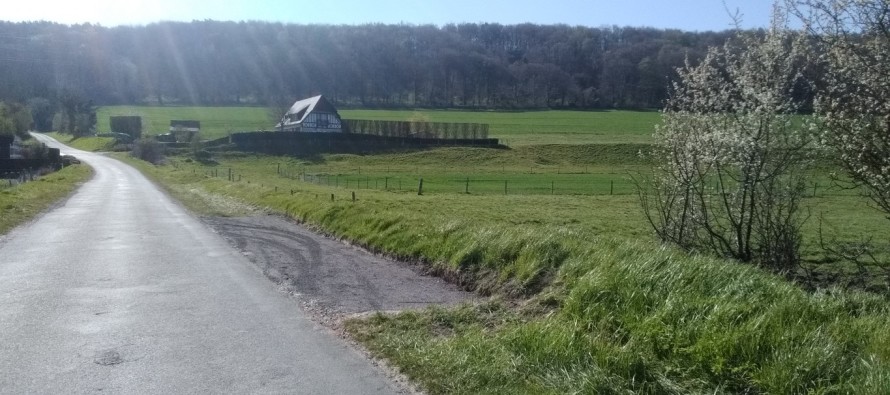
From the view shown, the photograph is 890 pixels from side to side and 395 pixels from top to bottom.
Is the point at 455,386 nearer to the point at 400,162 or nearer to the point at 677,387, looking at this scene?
the point at 677,387

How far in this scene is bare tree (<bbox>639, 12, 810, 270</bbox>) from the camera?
1217cm

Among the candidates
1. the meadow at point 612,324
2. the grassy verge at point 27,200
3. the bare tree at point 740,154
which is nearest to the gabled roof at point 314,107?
the grassy verge at point 27,200

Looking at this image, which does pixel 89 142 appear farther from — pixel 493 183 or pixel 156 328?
pixel 156 328

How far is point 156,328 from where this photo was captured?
8172mm

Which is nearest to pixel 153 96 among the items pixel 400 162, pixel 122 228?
pixel 400 162

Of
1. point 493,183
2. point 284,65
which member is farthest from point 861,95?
point 284,65

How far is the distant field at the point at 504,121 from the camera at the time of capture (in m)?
86.8

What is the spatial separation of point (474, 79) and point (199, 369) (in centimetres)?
14208

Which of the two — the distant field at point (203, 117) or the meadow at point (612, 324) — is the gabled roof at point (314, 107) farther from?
the meadow at point (612, 324)

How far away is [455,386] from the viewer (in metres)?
6.04

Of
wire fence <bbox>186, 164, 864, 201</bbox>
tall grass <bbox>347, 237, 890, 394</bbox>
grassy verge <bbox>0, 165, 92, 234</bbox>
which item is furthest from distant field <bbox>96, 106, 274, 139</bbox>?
tall grass <bbox>347, 237, 890, 394</bbox>

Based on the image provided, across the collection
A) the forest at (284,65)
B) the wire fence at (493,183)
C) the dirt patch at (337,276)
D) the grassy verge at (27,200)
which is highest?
the forest at (284,65)

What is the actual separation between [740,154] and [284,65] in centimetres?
15292

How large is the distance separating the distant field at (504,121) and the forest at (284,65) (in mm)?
8412
